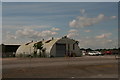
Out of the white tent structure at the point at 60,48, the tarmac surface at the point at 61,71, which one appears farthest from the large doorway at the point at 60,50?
the tarmac surface at the point at 61,71

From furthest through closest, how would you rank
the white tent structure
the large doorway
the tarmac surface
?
the large doorway, the white tent structure, the tarmac surface

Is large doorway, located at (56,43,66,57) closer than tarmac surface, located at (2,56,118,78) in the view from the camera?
No

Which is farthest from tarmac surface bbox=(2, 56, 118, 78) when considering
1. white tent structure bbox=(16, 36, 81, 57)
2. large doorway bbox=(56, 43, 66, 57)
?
large doorway bbox=(56, 43, 66, 57)

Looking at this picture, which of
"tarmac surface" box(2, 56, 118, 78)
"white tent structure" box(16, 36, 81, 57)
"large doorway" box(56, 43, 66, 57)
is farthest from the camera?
"large doorway" box(56, 43, 66, 57)

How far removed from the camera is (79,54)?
7138 cm

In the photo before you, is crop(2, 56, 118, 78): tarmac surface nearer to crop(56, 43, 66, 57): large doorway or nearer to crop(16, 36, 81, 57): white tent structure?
crop(16, 36, 81, 57): white tent structure

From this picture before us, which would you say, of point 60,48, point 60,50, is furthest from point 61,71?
point 60,48

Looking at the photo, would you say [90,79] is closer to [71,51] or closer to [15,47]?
[71,51]

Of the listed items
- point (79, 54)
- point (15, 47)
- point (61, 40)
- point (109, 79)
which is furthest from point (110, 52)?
point (109, 79)

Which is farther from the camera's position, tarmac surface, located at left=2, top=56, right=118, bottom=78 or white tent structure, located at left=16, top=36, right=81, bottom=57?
white tent structure, located at left=16, top=36, right=81, bottom=57

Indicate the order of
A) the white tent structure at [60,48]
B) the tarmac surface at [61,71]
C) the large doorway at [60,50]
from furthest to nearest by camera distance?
the large doorway at [60,50], the white tent structure at [60,48], the tarmac surface at [61,71]

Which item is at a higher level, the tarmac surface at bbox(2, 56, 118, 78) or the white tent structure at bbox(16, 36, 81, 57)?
the white tent structure at bbox(16, 36, 81, 57)

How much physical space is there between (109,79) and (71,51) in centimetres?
5546

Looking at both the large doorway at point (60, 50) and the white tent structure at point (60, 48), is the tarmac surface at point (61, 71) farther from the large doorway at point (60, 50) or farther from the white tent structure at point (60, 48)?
the large doorway at point (60, 50)
